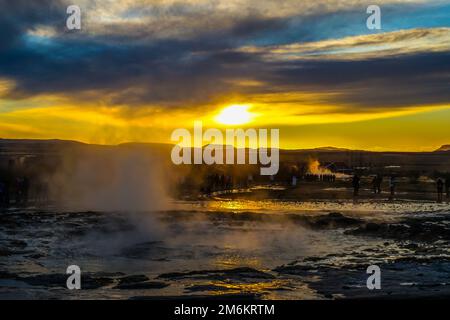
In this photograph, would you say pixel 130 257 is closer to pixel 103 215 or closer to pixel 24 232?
pixel 24 232

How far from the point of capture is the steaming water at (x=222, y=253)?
10.9 m

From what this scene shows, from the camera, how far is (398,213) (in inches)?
1003

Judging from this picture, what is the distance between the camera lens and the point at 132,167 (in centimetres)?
2842

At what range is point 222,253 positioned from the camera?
1484 centimetres

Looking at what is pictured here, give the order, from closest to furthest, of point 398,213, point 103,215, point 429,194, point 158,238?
1. point 158,238
2. point 103,215
3. point 398,213
4. point 429,194

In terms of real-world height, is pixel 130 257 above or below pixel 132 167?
below

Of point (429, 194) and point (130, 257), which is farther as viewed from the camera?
point (429, 194)

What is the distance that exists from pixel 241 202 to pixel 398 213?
8.34m

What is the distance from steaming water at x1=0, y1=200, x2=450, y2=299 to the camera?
429 inches
